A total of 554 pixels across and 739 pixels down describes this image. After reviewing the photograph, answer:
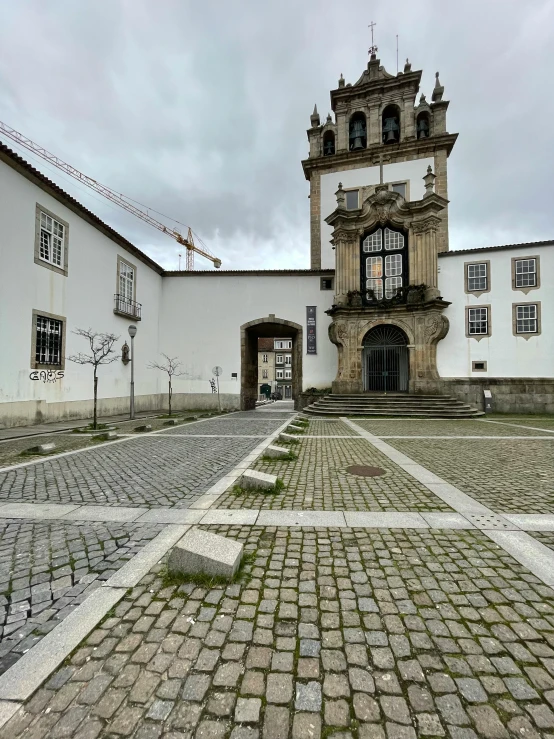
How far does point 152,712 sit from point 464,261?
78.0ft

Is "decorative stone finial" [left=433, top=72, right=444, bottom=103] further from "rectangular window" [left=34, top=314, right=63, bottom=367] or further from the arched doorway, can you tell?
"rectangular window" [left=34, top=314, right=63, bottom=367]

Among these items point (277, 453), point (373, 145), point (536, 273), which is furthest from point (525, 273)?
point (277, 453)

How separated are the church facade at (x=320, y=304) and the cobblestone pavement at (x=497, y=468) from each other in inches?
451

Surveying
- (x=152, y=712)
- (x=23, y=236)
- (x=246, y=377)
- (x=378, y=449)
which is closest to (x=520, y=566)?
(x=152, y=712)

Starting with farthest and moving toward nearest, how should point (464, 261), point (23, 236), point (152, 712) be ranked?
point (464, 261) → point (23, 236) → point (152, 712)

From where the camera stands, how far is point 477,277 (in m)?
20.2

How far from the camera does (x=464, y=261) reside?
20.5 metres

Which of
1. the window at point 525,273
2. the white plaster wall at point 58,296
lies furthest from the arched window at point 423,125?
the white plaster wall at point 58,296

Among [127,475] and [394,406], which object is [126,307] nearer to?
[394,406]

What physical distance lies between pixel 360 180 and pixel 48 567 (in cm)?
3132

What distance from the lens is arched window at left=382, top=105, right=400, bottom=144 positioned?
28484 mm

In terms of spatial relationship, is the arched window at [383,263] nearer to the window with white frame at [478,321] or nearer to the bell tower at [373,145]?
the window with white frame at [478,321]

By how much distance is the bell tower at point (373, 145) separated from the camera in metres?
26.7

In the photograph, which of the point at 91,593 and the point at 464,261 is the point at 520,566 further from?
the point at 464,261
